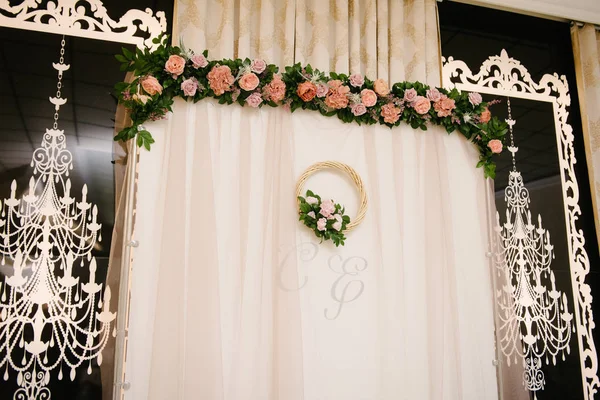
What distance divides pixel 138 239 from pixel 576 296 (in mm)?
2223

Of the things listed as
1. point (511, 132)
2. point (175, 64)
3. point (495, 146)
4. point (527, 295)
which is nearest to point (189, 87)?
point (175, 64)

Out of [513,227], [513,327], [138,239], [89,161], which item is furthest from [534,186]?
[89,161]

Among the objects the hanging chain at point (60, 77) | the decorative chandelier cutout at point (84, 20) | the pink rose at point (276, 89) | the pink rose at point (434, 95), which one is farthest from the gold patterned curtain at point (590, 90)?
the hanging chain at point (60, 77)

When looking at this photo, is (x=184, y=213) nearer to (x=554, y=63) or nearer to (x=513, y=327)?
(x=513, y=327)

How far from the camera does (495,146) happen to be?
2211 millimetres

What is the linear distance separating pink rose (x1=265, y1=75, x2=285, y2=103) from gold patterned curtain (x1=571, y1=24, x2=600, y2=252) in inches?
71.8

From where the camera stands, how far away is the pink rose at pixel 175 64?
181cm

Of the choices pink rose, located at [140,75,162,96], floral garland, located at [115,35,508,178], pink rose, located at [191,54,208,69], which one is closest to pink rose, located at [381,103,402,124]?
floral garland, located at [115,35,508,178]

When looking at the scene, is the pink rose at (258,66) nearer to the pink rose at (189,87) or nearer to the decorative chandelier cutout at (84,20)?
the pink rose at (189,87)

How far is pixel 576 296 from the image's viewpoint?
7.70 ft

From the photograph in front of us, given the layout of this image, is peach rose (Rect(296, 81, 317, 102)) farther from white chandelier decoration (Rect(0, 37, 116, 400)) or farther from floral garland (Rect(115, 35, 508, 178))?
white chandelier decoration (Rect(0, 37, 116, 400))

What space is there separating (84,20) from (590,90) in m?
2.71

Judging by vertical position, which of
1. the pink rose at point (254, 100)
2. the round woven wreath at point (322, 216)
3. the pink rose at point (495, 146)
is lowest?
the round woven wreath at point (322, 216)

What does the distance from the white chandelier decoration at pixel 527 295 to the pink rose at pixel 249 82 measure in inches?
55.0
